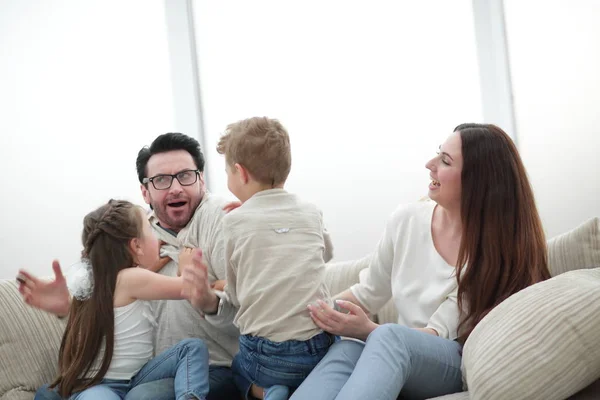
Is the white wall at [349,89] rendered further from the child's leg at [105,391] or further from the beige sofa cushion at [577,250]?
the child's leg at [105,391]

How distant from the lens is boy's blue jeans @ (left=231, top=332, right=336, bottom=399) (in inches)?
76.0

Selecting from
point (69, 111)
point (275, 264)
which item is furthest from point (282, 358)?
point (69, 111)

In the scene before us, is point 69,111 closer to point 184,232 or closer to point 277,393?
point 184,232

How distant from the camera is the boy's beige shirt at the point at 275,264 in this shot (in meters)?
1.94

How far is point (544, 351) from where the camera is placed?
152 cm

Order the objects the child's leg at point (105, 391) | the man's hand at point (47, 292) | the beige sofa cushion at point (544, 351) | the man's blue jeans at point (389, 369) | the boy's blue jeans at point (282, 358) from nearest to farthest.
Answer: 1. the beige sofa cushion at point (544, 351)
2. the man's blue jeans at point (389, 369)
3. the boy's blue jeans at point (282, 358)
4. the child's leg at point (105, 391)
5. the man's hand at point (47, 292)

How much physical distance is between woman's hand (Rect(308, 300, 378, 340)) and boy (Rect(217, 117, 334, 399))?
0.03m

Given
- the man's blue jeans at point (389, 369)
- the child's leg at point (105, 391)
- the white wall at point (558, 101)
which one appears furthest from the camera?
the white wall at point (558, 101)

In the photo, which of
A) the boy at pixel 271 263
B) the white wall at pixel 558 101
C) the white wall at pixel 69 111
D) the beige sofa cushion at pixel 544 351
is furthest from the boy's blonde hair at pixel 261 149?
the white wall at pixel 69 111

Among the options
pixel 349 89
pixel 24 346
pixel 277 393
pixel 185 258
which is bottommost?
pixel 277 393

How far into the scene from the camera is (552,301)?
63.1 inches

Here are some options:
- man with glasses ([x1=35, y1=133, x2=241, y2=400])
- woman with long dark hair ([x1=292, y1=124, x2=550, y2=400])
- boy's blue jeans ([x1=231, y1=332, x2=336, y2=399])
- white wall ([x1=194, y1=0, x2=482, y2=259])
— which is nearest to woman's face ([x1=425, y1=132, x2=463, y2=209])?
woman with long dark hair ([x1=292, y1=124, x2=550, y2=400])

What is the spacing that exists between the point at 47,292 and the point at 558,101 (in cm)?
204

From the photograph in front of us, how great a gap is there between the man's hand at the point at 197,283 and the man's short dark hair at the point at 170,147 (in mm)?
501
